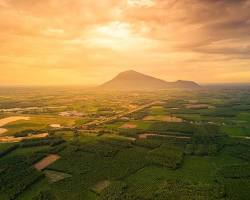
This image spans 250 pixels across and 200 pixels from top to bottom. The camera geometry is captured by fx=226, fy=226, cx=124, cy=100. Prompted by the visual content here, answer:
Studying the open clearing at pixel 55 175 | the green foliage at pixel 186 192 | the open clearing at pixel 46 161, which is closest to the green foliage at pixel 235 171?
the green foliage at pixel 186 192

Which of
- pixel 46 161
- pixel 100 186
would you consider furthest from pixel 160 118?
pixel 100 186

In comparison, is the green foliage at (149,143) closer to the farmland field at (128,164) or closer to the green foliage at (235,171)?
the farmland field at (128,164)

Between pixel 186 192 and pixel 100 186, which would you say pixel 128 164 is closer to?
pixel 100 186

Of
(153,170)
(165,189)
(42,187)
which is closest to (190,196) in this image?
(165,189)

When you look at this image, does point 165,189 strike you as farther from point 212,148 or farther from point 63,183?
point 212,148

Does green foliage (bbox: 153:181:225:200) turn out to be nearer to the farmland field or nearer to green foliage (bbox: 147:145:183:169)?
the farmland field

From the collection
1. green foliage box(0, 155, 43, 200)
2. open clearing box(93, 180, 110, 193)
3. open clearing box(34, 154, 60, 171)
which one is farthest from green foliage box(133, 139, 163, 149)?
green foliage box(0, 155, 43, 200)
